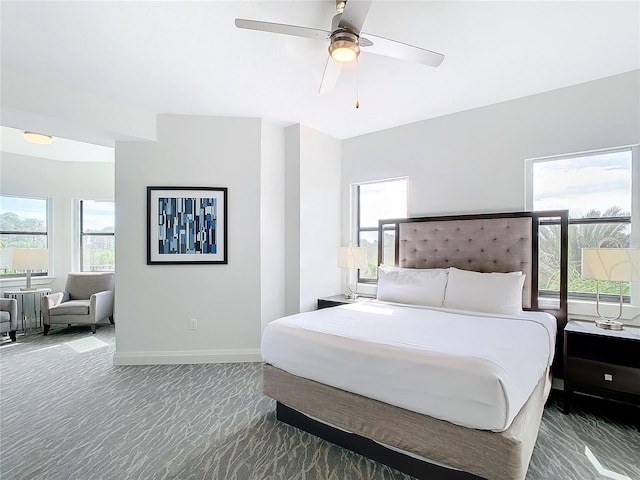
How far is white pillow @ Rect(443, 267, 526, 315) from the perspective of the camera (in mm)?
3111

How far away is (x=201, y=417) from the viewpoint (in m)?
2.72

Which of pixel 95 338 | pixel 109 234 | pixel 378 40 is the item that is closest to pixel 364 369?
pixel 378 40

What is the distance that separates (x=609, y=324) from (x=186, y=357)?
4.26 metres

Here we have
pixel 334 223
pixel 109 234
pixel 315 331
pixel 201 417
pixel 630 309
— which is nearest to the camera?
pixel 315 331

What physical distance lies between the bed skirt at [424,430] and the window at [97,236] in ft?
18.2

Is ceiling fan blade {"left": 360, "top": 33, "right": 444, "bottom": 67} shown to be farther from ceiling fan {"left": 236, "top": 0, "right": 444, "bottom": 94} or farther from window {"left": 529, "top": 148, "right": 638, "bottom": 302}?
window {"left": 529, "top": 148, "right": 638, "bottom": 302}

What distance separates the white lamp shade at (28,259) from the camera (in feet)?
17.0

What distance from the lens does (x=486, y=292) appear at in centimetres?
319

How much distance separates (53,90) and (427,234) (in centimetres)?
421

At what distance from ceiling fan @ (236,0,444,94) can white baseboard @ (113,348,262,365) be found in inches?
132

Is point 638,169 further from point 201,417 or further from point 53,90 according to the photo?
point 53,90

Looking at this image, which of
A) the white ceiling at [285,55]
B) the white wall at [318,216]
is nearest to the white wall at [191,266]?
the white ceiling at [285,55]

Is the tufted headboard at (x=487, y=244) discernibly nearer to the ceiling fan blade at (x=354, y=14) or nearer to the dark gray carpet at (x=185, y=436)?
the dark gray carpet at (x=185, y=436)

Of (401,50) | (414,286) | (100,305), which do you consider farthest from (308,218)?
(100,305)
